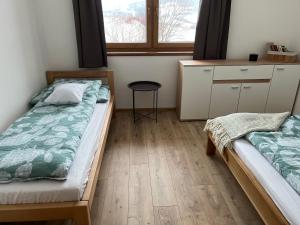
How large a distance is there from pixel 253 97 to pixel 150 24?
66.2 inches

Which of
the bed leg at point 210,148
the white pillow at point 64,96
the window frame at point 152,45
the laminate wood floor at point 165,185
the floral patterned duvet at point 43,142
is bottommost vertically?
the laminate wood floor at point 165,185

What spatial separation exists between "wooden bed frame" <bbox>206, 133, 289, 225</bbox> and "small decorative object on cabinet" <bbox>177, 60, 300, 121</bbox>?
124 centimetres

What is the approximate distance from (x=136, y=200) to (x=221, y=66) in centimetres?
196

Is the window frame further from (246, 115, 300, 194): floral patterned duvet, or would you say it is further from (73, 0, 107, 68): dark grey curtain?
(246, 115, 300, 194): floral patterned duvet

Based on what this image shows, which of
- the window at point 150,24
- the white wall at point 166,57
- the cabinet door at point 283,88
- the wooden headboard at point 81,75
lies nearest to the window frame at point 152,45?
the window at point 150,24

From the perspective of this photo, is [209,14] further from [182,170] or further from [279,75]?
[182,170]

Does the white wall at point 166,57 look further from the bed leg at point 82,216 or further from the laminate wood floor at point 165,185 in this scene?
Answer: the bed leg at point 82,216

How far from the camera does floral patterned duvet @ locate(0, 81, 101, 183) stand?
144 centimetres

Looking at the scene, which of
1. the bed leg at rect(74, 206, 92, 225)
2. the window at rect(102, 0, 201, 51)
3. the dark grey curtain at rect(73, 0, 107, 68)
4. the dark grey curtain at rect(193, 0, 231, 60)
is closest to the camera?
the bed leg at rect(74, 206, 92, 225)

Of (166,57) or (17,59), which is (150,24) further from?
(17,59)

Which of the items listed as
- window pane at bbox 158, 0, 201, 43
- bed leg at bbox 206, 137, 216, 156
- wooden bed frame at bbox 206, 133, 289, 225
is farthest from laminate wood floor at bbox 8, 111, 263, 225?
window pane at bbox 158, 0, 201, 43

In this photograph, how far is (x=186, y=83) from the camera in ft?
10.2

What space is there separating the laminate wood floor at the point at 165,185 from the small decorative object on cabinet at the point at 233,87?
0.43 m

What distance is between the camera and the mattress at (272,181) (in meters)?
1.31
